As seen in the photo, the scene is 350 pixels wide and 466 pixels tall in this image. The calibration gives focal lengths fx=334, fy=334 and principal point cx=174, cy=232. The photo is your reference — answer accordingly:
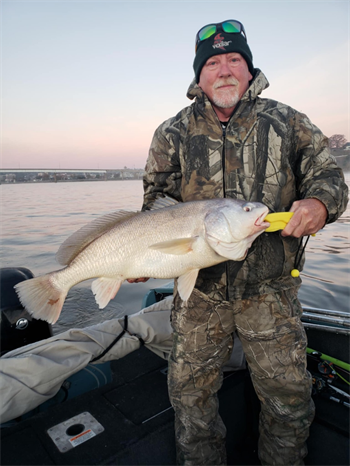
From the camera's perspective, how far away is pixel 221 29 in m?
3.22

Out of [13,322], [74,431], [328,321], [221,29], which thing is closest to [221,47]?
[221,29]

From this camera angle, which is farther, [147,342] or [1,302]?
[147,342]

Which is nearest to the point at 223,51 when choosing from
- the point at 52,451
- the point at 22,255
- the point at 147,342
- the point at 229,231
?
the point at 229,231

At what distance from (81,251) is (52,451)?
168 centimetres

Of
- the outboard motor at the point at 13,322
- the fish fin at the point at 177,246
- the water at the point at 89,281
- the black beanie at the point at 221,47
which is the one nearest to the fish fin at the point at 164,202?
the fish fin at the point at 177,246

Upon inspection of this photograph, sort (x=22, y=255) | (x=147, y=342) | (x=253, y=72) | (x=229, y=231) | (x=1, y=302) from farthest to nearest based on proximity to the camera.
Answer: (x=22, y=255) → (x=147, y=342) → (x=1, y=302) → (x=253, y=72) → (x=229, y=231)

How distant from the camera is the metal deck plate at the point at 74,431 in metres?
2.85

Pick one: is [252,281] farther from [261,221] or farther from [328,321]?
[328,321]

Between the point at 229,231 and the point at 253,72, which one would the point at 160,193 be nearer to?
the point at 229,231

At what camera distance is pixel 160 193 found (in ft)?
11.3

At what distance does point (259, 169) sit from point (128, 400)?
8.65ft

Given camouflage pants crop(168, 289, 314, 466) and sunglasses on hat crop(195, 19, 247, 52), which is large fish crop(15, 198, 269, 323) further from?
sunglasses on hat crop(195, 19, 247, 52)

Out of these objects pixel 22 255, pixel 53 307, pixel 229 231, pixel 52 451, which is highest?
pixel 229 231

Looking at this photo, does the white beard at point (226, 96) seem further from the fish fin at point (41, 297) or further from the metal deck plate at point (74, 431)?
the metal deck plate at point (74, 431)
